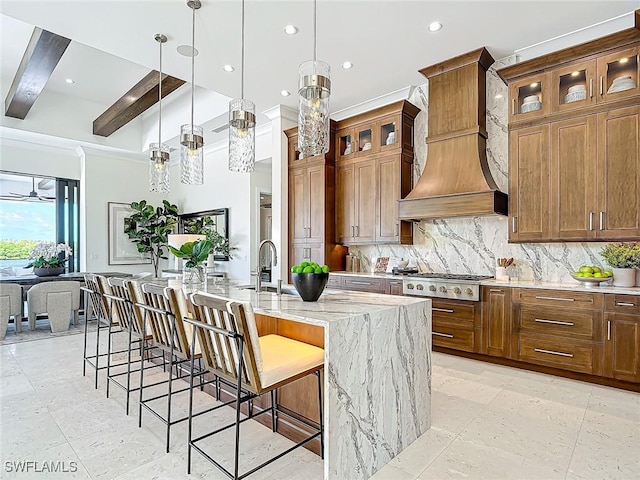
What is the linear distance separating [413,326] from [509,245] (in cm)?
252

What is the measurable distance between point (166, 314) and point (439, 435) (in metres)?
2.02

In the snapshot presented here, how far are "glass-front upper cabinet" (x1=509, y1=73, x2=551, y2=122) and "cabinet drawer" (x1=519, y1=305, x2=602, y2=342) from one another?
78.9 inches

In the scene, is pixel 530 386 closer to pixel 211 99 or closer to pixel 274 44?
pixel 274 44

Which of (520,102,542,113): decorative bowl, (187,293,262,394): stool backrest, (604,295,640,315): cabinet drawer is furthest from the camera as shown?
(520,102,542,113): decorative bowl

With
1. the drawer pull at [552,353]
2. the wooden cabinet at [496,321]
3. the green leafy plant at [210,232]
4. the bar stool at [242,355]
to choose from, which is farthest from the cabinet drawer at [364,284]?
the green leafy plant at [210,232]

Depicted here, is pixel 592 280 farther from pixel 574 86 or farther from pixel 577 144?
pixel 574 86

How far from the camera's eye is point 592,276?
11.2 feet

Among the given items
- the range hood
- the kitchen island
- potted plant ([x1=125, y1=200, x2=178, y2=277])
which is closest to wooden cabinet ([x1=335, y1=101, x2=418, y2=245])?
the range hood

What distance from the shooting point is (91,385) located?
3342 millimetres

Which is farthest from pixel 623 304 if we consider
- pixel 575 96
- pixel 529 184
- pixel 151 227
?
pixel 151 227

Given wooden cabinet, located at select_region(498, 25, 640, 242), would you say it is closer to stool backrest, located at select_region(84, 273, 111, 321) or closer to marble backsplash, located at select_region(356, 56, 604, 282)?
marble backsplash, located at select_region(356, 56, 604, 282)

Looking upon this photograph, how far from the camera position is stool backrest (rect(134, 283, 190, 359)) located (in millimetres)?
2418

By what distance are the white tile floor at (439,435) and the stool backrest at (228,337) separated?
629 mm

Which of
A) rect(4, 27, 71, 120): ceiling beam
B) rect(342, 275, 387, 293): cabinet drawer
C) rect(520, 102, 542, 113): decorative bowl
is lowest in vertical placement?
rect(342, 275, 387, 293): cabinet drawer
